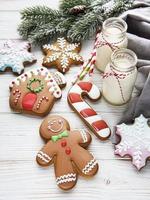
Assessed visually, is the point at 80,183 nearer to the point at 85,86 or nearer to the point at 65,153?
the point at 65,153

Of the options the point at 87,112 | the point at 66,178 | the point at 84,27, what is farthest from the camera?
the point at 84,27

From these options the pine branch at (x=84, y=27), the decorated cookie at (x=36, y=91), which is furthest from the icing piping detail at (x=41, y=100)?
the pine branch at (x=84, y=27)

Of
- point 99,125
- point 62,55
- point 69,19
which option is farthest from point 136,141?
point 69,19

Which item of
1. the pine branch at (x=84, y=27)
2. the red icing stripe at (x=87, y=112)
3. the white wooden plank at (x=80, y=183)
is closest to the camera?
the white wooden plank at (x=80, y=183)

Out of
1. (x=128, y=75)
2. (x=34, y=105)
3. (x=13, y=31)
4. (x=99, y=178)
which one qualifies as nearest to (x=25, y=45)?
(x=13, y=31)

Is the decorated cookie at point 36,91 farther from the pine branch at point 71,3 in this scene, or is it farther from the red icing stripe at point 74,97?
the pine branch at point 71,3

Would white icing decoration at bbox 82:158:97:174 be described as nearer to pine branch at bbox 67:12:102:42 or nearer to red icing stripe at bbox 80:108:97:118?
red icing stripe at bbox 80:108:97:118
